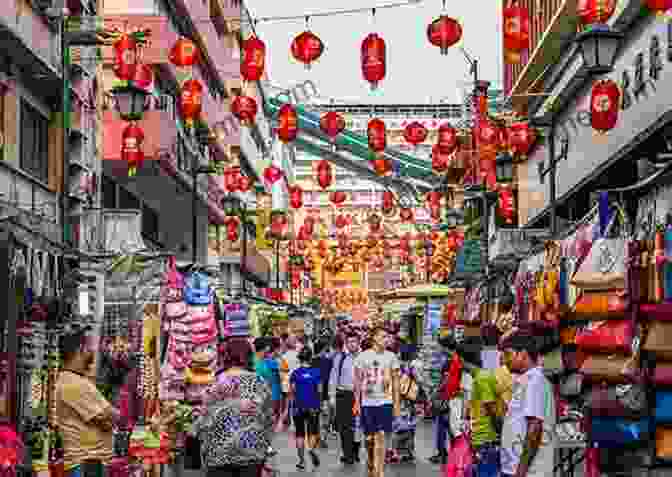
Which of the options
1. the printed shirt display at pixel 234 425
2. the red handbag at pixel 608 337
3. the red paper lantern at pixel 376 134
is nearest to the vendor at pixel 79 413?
the printed shirt display at pixel 234 425

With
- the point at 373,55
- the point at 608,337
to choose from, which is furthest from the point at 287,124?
the point at 608,337

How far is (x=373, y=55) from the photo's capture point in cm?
1803

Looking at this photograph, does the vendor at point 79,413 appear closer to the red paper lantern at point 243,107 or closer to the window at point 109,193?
the red paper lantern at point 243,107

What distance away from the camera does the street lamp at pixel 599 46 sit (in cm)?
1465

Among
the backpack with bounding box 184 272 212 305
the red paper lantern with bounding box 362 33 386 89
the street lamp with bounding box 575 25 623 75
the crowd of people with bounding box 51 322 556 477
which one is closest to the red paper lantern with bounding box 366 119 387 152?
the red paper lantern with bounding box 362 33 386 89

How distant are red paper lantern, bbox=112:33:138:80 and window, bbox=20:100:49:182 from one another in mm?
1736

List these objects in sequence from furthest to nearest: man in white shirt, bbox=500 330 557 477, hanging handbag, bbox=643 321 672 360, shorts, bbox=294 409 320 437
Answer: shorts, bbox=294 409 320 437 < hanging handbag, bbox=643 321 672 360 < man in white shirt, bbox=500 330 557 477

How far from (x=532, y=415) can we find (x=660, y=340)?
4.00ft

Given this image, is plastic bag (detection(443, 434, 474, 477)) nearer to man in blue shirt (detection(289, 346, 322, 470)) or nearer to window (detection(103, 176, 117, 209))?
man in blue shirt (detection(289, 346, 322, 470))

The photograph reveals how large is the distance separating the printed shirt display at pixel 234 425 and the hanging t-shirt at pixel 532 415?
1.96 m

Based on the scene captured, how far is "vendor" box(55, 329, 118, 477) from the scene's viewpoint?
974 centimetres

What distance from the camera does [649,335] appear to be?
901 cm

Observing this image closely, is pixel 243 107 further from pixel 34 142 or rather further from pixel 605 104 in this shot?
pixel 605 104

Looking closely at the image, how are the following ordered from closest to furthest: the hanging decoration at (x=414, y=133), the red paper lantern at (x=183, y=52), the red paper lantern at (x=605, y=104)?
the red paper lantern at (x=605, y=104), the red paper lantern at (x=183, y=52), the hanging decoration at (x=414, y=133)
